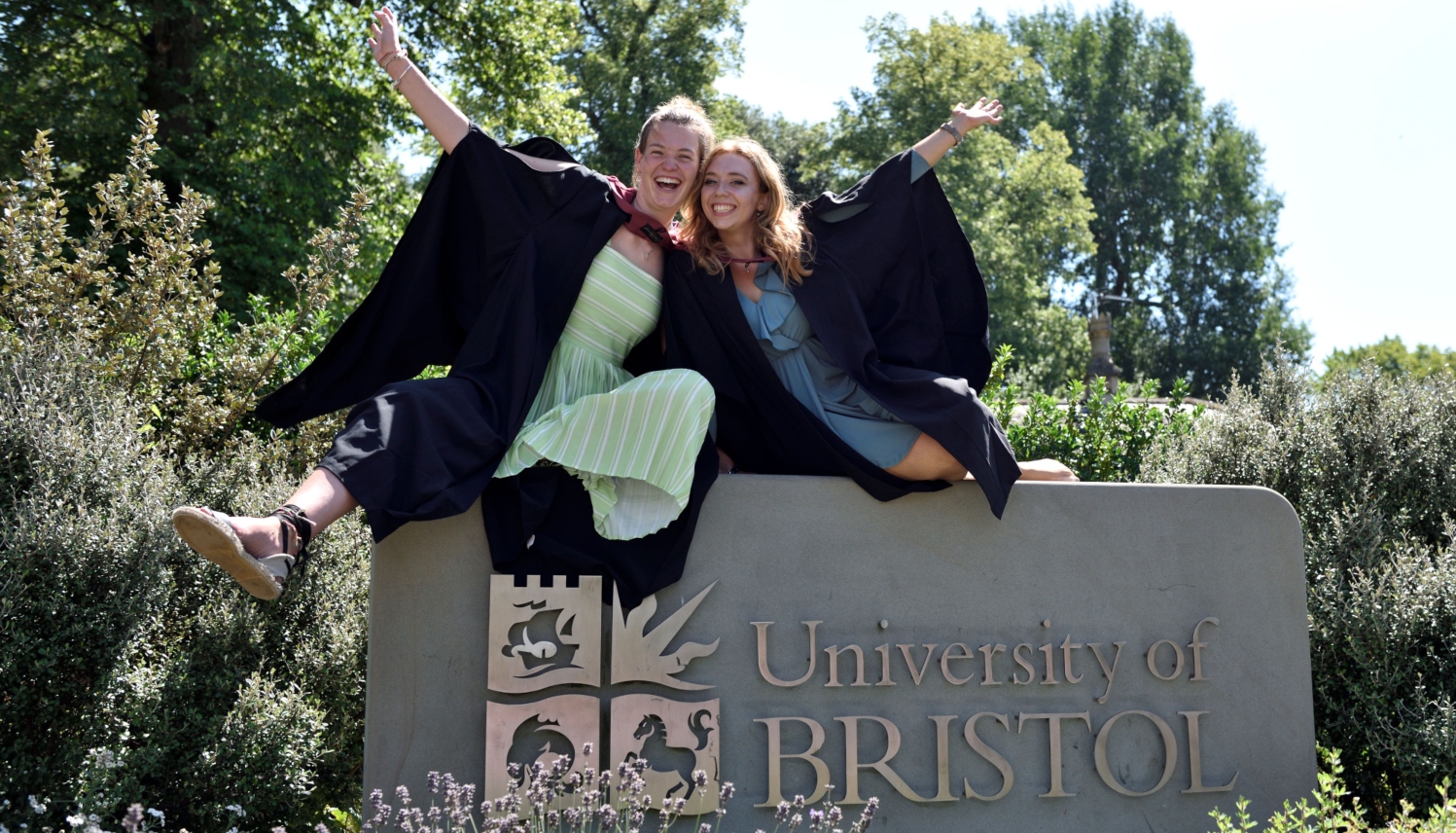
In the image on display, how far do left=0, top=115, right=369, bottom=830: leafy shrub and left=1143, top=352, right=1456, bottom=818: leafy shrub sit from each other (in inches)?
142

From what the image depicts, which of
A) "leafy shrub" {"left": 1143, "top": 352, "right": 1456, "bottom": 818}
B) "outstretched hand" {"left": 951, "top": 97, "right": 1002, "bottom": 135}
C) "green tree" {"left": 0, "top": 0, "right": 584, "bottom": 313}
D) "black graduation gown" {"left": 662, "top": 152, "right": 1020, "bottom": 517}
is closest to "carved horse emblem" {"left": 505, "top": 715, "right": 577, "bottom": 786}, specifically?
"black graduation gown" {"left": 662, "top": 152, "right": 1020, "bottom": 517}

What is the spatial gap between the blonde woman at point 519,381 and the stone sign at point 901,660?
0.56ft

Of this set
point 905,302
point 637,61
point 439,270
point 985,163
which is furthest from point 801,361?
point 985,163

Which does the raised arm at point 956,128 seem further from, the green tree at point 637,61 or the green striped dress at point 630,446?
the green tree at point 637,61

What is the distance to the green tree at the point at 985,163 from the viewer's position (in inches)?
1027

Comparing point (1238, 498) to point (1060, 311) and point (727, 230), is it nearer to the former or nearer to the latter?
point (727, 230)

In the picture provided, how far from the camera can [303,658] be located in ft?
12.5

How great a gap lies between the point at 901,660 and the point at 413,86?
96.3 inches

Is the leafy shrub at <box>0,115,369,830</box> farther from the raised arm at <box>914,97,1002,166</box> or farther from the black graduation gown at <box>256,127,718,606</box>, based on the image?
the raised arm at <box>914,97,1002,166</box>

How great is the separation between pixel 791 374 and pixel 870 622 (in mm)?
927

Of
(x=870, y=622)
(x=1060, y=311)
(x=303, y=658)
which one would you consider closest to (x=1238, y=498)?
(x=870, y=622)

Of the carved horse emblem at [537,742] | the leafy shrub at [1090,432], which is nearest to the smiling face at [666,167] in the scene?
the carved horse emblem at [537,742]

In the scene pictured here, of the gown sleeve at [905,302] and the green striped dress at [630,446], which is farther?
the gown sleeve at [905,302]

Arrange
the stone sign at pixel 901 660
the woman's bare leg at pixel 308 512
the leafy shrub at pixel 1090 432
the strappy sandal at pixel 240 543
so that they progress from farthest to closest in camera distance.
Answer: the leafy shrub at pixel 1090 432 < the stone sign at pixel 901 660 < the woman's bare leg at pixel 308 512 < the strappy sandal at pixel 240 543
